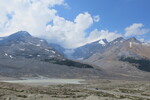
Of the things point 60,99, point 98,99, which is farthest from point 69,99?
point 98,99

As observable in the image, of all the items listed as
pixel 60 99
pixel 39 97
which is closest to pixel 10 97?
pixel 39 97

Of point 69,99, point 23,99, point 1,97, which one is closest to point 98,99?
point 69,99

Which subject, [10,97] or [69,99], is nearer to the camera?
[10,97]

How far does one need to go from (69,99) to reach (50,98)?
6240 mm

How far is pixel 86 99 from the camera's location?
85125mm

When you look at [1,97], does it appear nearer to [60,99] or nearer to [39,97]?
[39,97]

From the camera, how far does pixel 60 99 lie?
84.1m

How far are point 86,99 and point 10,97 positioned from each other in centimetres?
2318

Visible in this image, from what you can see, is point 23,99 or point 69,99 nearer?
point 23,99

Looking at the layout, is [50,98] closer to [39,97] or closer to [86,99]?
[39,97]

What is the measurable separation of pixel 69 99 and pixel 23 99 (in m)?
15.1

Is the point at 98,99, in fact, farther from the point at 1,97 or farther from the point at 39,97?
the point at 1,97

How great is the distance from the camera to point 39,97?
8331 cm

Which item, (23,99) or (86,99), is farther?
(86,99)
